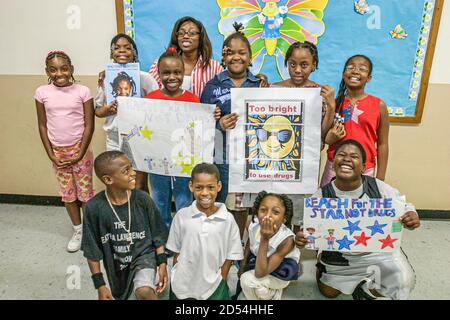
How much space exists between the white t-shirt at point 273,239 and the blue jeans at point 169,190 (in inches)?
20.2

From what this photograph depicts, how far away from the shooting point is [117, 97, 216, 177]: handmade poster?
1.91 metres

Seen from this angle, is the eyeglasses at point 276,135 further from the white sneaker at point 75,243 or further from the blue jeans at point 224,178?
the white sneaker at point 75,243

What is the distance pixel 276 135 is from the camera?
1896 millimetres

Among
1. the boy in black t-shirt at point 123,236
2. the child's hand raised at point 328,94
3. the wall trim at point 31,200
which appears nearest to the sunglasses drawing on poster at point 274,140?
the child's hand raised at point 328,94

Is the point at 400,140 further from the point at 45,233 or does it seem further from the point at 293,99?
the point at 45,233

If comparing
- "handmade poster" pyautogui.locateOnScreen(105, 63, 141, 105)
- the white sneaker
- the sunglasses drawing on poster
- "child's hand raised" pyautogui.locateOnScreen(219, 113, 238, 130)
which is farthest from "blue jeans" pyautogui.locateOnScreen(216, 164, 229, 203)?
the white sneaker

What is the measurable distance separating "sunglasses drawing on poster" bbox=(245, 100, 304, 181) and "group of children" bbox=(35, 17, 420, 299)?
127 millimetres

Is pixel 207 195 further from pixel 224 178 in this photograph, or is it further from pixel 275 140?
pixel 275 140

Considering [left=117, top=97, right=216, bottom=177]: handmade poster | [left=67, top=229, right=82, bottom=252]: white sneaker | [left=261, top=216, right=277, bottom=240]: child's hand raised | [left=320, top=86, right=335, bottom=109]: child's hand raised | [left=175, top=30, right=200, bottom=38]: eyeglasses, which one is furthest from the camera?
[left=67, top=229, right=82, bottom=252]: white sneaker

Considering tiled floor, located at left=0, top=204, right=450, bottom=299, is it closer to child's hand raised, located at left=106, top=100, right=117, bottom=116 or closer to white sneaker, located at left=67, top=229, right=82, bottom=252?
white sneaker, located at left=67, top=229, right=82, bottom=252

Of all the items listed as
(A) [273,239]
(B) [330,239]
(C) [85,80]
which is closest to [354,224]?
(B) [330,239]

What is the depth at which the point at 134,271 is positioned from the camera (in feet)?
5.42

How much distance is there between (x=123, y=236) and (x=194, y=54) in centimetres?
116

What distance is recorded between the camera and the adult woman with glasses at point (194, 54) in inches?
81.0
